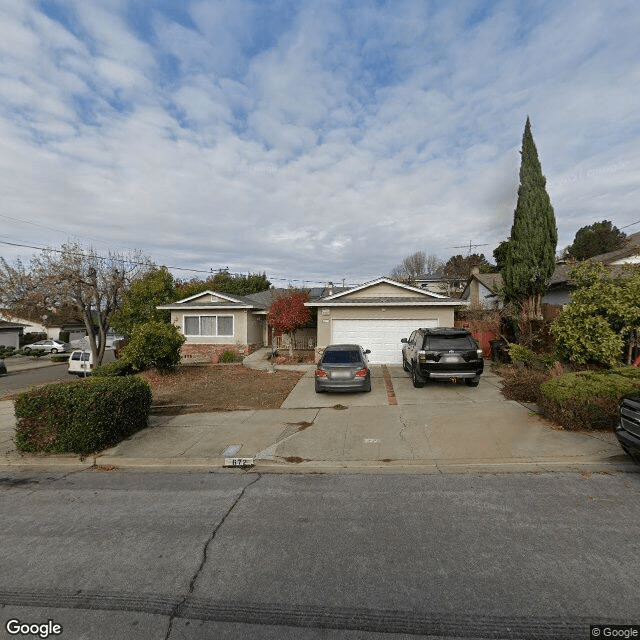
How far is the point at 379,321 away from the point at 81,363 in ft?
49.1

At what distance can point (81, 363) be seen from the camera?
18.9 meters

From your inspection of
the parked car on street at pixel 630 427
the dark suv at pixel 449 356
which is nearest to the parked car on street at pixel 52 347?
the dark suv at pixel 449 356

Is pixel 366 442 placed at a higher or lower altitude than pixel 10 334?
lower

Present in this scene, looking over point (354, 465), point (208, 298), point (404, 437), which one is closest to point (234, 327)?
point (208, 298)

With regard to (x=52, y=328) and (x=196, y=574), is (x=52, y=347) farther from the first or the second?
(x=196, y=574)

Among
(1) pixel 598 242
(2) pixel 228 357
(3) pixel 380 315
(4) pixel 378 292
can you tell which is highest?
(1) pixel 598 242

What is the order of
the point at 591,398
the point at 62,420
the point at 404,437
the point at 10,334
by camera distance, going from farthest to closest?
A: 1. the point at 10,334
2. the point at 404,437
3. the point at 591,398
4. the point at 62,420

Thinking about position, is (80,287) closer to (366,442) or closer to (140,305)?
(140,305)

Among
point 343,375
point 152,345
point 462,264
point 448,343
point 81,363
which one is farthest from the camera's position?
point 462,264

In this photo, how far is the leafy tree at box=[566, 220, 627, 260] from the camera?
3428 cm

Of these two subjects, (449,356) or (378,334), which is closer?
(449,356)

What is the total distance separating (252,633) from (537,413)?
744cm

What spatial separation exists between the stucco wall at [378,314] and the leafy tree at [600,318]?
704 centimetres

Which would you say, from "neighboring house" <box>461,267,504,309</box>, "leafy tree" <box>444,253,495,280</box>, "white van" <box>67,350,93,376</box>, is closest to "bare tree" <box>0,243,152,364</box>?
"white van" <box>67,350,93,376</box>
